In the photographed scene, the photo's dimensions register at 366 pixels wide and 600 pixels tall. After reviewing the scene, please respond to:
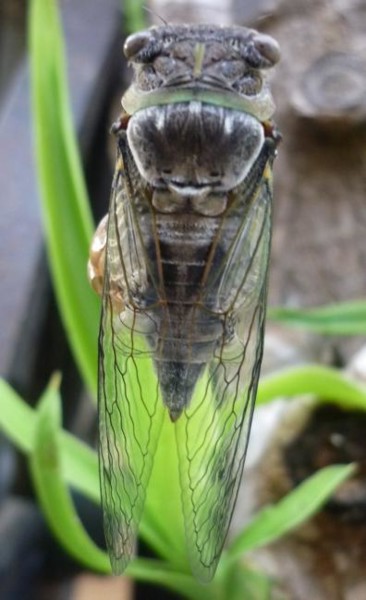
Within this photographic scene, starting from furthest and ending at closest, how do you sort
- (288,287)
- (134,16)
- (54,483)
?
(134,16), (288,287), (54,483)

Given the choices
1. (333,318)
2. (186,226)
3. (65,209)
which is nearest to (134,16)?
(65,209)

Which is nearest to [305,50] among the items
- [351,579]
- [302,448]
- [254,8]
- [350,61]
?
[350,61]

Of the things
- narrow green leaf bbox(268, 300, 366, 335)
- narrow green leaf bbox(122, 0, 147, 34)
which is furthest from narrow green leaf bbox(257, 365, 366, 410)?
narrow green leaf bbox(122, 0, 147, 34)

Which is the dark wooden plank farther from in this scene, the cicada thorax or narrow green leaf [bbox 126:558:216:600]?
the cicada thorax

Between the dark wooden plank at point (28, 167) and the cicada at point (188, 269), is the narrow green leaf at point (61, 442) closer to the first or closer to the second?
the dark wooden plank at point (28, 167)

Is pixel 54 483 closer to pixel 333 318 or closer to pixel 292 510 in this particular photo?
pixel 292 510
